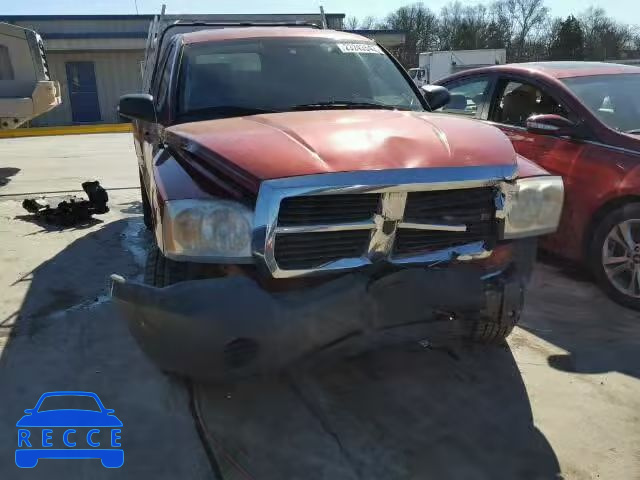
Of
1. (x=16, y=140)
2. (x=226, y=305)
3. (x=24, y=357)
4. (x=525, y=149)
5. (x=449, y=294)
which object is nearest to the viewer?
(x=226, y=305)

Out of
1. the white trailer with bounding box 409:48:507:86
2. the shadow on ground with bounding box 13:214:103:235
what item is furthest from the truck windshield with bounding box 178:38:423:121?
the white trailer with bounding box 409:48:507:86

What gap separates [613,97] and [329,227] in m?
3.40

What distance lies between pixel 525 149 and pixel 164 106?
118 inches

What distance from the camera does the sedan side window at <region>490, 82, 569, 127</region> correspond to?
478cm

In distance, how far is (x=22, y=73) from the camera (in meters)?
10.8

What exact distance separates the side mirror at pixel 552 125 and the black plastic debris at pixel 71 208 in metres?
4.99

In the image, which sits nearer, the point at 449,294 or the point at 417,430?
the point at 449,294

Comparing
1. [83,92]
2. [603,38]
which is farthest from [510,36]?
[83,92]

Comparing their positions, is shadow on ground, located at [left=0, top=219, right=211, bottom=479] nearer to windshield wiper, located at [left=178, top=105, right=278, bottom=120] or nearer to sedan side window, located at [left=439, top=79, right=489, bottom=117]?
windshield wiper, located at [left=178, top=105, right=278, bottom=120]

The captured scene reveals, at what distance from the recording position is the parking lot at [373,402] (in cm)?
251

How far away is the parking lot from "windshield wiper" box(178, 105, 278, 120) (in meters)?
1.46

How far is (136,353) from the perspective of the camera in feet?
11.4

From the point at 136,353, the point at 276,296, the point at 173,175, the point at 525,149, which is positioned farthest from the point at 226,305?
the point at 525,149

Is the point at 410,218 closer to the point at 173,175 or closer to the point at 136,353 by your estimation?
the point at 173,175
